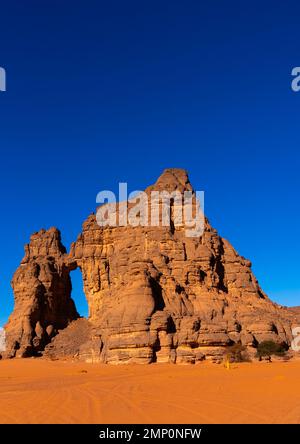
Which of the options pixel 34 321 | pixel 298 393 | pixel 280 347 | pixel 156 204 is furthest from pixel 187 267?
pixel 298 393

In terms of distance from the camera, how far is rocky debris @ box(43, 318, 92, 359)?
55344 millimetres

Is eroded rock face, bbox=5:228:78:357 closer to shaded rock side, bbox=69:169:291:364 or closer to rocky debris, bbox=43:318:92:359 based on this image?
rocky debris, bbox=43:318:92:359

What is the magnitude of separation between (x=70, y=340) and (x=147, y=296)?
64.2 ft

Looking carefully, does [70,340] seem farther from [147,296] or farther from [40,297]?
[147,296]

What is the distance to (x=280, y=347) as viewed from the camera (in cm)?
4250

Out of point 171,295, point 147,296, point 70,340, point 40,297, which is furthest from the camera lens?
point 40,297

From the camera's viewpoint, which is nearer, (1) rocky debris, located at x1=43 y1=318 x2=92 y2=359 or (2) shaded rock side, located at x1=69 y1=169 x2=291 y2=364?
(2) shaded rock side, located at x1=69 y1=169 x2=291 y2=364

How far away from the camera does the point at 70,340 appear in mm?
58594

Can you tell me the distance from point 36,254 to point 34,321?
45.7ft

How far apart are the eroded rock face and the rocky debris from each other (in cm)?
117
